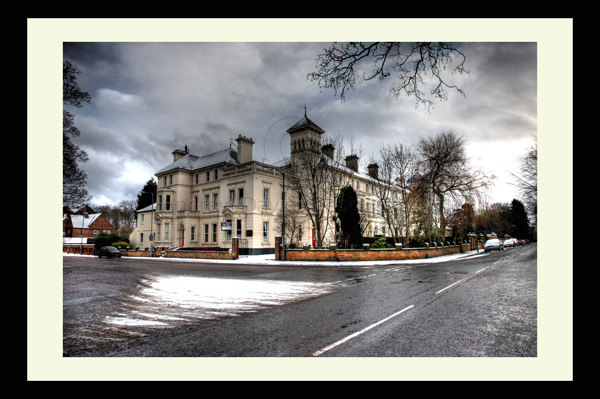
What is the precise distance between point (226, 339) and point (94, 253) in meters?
45.5

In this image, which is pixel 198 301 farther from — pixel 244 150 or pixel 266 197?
pixel 244 150

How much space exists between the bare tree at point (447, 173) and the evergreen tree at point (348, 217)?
7.04 metres

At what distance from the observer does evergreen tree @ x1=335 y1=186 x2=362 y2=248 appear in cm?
2816

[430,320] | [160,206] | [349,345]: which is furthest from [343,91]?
[160,206]

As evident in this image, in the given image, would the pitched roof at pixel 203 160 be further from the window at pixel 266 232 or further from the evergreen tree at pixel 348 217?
the evergreen tree at pixel 348 217

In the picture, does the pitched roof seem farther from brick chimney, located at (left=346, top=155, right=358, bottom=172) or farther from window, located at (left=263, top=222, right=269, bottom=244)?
brick chimney, located at (left=346, top=155, right=358, bottom=172)

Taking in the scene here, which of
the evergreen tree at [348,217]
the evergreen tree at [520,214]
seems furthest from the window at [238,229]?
the evergreen tree at [520,214]

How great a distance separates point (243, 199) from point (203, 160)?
37.9ft

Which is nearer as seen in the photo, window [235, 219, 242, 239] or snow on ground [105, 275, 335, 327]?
snow on ground [105, 275, 335, 327]

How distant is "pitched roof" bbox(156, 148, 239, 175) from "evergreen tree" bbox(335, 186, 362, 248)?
594 inches

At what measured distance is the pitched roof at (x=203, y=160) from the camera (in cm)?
3738

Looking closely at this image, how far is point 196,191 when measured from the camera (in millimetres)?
39688

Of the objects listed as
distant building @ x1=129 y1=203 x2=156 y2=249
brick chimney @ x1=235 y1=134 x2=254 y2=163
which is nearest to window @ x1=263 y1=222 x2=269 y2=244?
brick chimney @ x1=235 y1=134 x2=254 y2=163

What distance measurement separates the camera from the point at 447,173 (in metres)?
29.7
